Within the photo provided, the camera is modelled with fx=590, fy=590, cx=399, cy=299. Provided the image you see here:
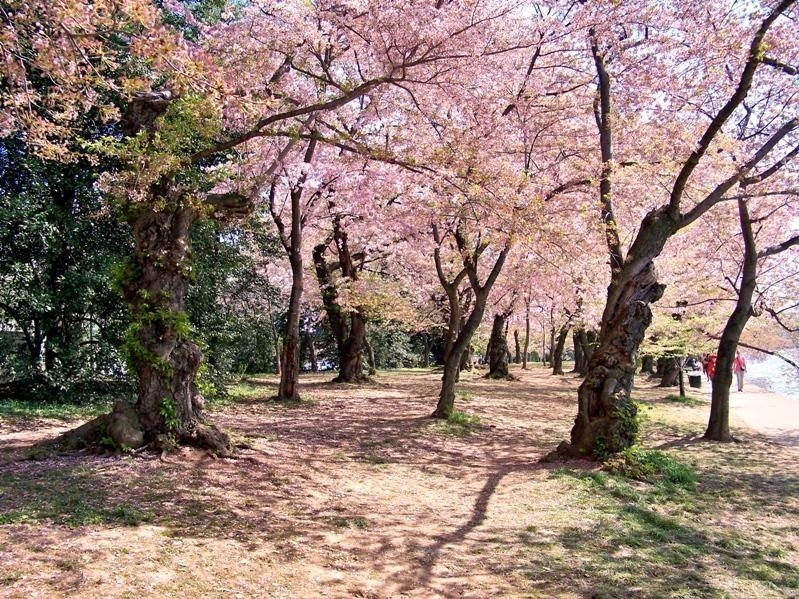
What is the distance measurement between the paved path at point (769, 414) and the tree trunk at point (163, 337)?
10.3 meters

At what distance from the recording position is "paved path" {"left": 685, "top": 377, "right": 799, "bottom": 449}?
11805mm

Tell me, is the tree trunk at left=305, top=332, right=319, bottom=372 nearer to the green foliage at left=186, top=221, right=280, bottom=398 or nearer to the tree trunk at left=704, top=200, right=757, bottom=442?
the green foliage at left=186, top=221, right=280, bottom=398

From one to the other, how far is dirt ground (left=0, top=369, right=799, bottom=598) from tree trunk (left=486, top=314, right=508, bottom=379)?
15.3 metres

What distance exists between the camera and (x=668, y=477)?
23.5 ft

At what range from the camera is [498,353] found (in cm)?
2447

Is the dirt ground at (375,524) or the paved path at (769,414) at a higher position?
the paved path at (769,414)

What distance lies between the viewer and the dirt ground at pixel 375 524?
359 centimetres

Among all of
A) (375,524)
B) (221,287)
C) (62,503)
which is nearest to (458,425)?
(375,524)

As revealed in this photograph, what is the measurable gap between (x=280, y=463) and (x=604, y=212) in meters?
6.13

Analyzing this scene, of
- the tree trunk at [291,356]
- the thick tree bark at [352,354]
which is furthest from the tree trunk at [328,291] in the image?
the tree trunk at [291,356]

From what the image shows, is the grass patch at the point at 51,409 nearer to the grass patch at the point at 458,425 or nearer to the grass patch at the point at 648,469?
the grass patch at the point at 458,425

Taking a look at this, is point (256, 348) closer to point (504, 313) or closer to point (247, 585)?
point (504, 313)

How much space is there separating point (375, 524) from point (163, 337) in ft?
10.1

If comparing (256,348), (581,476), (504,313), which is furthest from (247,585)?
(256,348)
